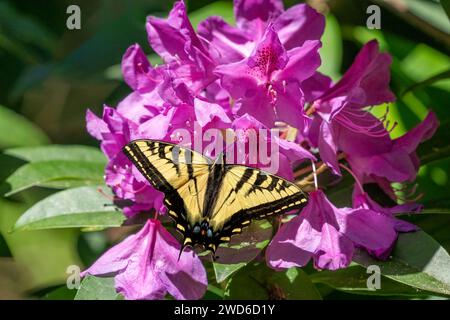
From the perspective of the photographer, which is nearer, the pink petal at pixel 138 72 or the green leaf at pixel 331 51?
the pink petal at pixel 138 72

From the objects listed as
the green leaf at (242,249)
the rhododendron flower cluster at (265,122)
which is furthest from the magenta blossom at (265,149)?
the green leaf at (242,249)

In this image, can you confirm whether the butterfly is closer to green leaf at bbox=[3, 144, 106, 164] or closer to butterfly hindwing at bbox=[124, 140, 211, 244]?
butterfly hindwing at bbox=[124, 140, 211, 244]

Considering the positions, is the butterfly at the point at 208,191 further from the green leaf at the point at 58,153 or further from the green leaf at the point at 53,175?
the green leaf at the point at 58,153

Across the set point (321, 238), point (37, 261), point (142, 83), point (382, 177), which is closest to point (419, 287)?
point (321, 238)

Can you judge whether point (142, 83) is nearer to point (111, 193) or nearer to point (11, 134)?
point (111, 193)

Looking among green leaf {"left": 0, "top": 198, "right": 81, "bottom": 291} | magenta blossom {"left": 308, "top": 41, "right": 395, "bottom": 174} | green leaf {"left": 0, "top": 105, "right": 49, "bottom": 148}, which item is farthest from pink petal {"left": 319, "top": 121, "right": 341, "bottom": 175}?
green leaf {"left": 0, "top": 198, "right": 81, "bottom": 291}

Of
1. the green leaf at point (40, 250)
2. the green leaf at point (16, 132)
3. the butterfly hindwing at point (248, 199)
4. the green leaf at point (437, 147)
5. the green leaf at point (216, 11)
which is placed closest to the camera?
the butterfly hindwing at point (248, 199)
